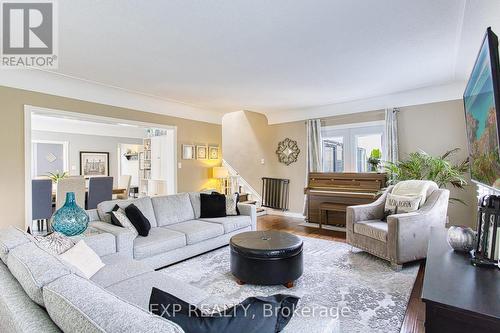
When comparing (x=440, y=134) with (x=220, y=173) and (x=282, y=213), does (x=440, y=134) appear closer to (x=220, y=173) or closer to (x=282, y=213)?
(x=282, y=213)

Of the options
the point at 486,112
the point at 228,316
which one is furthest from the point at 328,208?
the point at 228,316

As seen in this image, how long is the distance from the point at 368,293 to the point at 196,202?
2.72m

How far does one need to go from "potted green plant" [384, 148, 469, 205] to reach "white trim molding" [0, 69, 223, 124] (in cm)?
414

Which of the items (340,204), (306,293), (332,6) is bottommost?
(306,293)

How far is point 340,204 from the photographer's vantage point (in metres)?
5.02

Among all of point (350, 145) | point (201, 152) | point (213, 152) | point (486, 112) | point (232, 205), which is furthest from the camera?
point (213, 152)

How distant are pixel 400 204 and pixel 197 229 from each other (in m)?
2.70

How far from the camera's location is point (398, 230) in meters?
3.03

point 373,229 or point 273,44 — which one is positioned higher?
point 273,44

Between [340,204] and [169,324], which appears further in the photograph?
[340,204]

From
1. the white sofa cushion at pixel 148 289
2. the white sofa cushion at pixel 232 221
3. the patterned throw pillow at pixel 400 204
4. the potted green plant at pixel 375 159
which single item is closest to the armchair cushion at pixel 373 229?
the patterned throw pillow at pixel 400 204

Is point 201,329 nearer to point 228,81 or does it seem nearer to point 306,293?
point 306,293

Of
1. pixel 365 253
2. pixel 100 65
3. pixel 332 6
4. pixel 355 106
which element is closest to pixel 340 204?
pixel 365 253

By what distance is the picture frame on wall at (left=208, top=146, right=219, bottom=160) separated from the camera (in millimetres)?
6352
